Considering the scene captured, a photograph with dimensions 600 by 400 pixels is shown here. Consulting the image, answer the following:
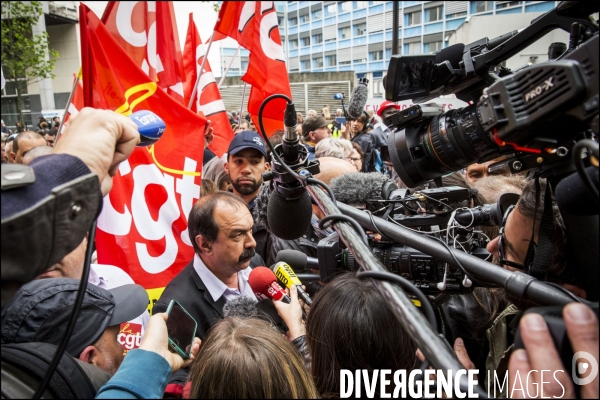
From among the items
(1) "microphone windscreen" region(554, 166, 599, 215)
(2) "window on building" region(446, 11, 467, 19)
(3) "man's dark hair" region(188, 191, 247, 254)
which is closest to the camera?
(1) "microphone windscreen" region(554, 166, 599, 215)

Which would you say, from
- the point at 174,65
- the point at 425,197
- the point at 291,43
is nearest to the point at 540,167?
the point at 425,197

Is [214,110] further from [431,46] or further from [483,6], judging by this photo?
[431,46]

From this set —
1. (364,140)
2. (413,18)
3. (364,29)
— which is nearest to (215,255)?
(364,140)

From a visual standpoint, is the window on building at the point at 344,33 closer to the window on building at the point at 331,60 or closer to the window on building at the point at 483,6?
the window on building at the point at 331,60

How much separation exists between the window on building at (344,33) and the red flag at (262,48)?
1678 inches

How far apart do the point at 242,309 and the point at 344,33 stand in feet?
152

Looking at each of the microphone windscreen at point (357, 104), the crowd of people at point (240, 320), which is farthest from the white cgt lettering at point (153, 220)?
the microphone windscreen at point (357, 104)

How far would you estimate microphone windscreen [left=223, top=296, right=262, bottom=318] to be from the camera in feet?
6.38

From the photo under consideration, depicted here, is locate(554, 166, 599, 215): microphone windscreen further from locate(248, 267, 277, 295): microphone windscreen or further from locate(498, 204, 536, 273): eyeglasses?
locate(248, 267, 277, 295): microphone windscreen

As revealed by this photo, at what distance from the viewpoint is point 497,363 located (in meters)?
1.66

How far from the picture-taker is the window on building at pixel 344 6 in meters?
43.3

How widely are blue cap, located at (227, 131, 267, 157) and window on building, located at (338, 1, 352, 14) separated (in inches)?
1718

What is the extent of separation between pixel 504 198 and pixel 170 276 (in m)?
2.12

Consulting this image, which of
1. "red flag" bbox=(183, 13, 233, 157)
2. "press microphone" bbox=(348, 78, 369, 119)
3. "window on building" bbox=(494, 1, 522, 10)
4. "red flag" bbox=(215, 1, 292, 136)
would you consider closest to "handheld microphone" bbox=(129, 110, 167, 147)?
"red flag" bbox=(215, 1, 292, 136)
